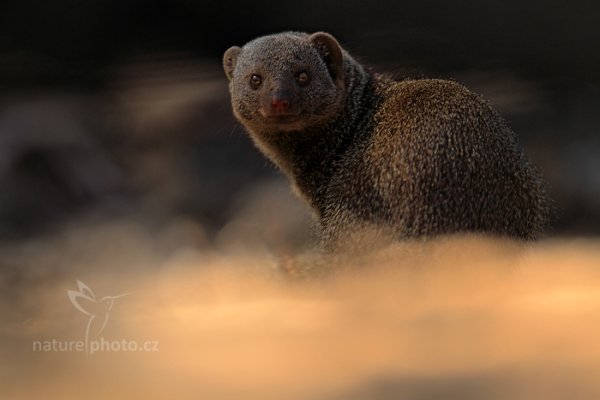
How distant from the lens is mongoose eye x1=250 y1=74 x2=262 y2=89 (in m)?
2.57

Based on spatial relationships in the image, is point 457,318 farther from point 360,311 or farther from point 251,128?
point 251,128

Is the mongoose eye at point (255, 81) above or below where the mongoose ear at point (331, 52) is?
below

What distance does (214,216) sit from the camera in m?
3.31

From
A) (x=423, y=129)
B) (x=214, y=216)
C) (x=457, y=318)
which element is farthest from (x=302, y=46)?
(x=457, y=318)

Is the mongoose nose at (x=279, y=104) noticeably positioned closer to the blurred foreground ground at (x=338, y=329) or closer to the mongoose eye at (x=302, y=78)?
the mongoose eye at (x=302, y=78)

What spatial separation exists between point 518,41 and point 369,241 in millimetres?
1061

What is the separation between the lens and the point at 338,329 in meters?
1.63

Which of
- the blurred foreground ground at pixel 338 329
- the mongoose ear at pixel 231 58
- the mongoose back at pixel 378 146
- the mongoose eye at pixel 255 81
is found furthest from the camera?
the mongoose ear at pixel 231 58

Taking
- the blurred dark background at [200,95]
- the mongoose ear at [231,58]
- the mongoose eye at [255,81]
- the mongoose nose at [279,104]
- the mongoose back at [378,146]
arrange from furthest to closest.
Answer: the blurred dark background at [200,95], the mongoose ear at [231,58], the mongoose eye at [255,81], the mongoose nose at [279,104], the mongoose back at [378,146]

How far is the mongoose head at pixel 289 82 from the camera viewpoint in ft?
8.20

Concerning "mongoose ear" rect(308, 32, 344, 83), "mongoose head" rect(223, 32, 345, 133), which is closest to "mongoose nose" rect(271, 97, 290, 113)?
"mongoose head" rect(223, 32, 345, 133)

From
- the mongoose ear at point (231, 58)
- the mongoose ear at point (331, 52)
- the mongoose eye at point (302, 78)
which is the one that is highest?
the mongoose ear at point (231, 58)

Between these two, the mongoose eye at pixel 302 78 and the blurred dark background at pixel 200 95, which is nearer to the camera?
the mongoose eye at pixel 302 78

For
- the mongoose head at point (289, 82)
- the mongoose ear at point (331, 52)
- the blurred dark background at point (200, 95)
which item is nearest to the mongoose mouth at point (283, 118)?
the mongoose head at point (289, 82)
